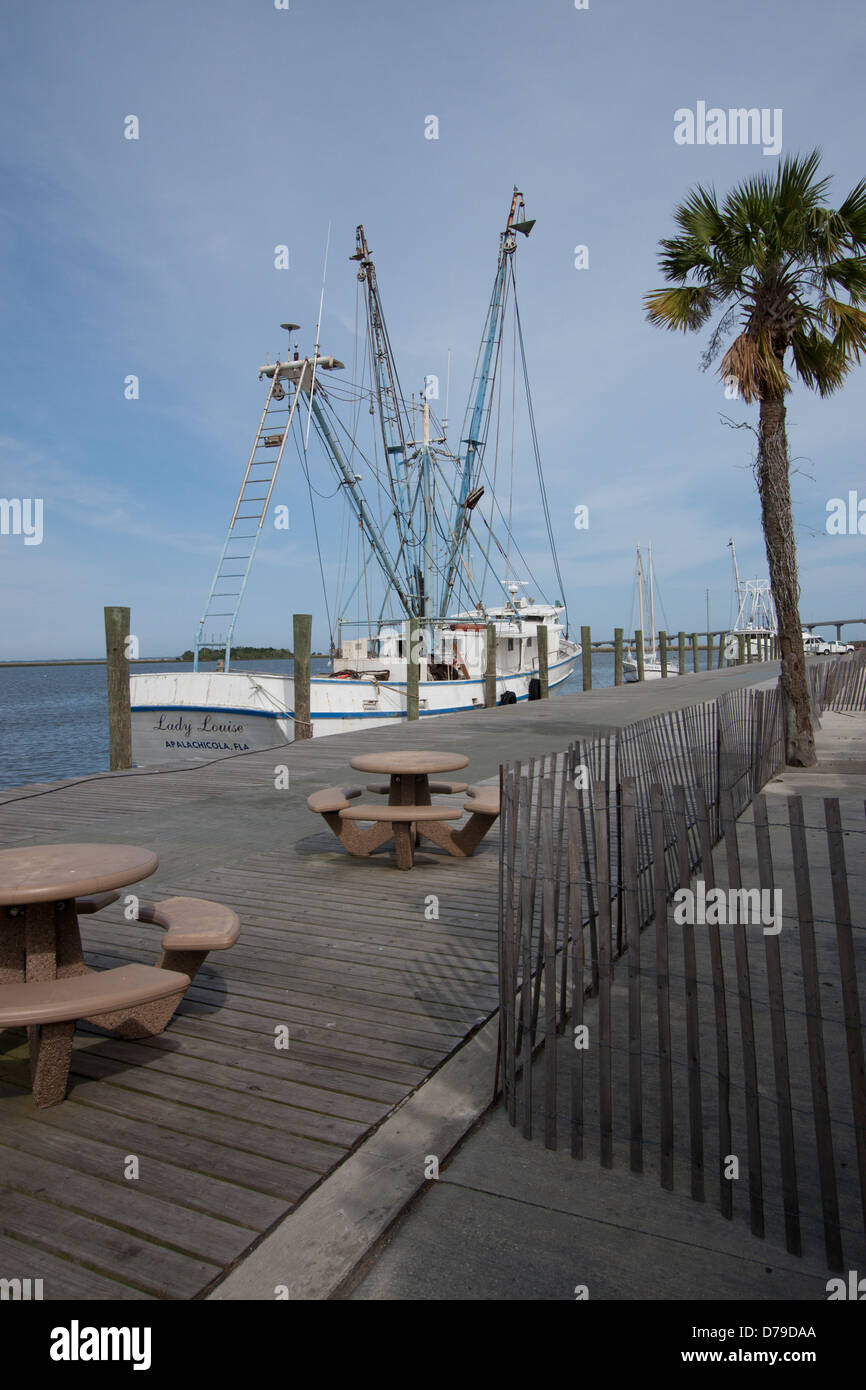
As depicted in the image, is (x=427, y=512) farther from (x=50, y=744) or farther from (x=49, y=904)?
(x=49, y=904)

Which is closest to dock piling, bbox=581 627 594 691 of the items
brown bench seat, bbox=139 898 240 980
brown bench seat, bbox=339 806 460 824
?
brown bench seat, bbox=339 806 460 824

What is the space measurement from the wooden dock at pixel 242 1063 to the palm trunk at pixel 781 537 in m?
5.56

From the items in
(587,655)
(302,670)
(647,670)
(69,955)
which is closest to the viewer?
(69,955)

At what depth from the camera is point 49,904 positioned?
10.1ft

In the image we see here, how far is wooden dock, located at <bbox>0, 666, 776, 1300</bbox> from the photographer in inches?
88.2

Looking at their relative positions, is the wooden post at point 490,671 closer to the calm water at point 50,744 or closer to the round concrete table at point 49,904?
the calm water at point 50,744

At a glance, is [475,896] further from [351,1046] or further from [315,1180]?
[315,1180]

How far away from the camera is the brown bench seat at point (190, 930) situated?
3205mm

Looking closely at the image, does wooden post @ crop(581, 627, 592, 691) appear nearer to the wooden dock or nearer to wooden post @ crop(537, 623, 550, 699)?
wooden post @ crop(537, 623, 550, 699)

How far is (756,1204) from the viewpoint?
7.41ft

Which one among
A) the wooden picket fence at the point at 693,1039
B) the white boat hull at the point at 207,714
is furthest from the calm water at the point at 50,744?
the wooden picket fence at the point at 693,1039

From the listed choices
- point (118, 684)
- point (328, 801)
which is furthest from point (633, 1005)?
point (118, 684)

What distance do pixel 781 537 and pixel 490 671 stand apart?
Result: 13061 mm

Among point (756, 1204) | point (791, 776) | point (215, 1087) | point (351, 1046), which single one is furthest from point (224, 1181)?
point (791, 776)
